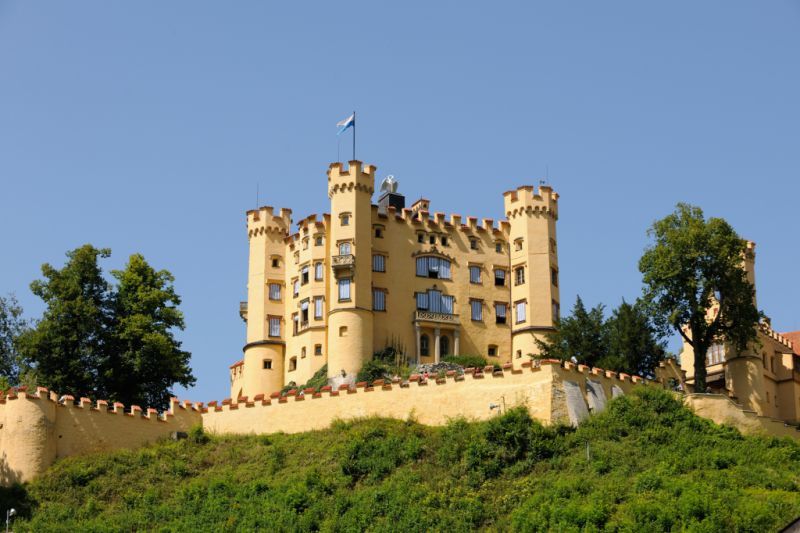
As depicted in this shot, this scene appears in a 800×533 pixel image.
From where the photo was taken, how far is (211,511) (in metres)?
55.2

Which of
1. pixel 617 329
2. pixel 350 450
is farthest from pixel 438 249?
pixel 350 450

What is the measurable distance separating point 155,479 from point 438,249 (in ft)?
99.6

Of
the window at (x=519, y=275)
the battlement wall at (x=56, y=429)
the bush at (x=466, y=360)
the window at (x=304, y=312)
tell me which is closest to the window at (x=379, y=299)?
the window at (x=304, y=312)

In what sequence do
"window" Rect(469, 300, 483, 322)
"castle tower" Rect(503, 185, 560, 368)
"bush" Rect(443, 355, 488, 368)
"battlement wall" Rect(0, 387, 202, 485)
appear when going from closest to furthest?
"battlement wall" Rect(0, 387, 202, 485) → "bush" Rect(443, 355, 488, 368) → "castle tower" Rect(503, 185, 560, 368) → "window" Rect(469, 300, 483, 322)

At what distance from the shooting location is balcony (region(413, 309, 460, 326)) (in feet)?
271

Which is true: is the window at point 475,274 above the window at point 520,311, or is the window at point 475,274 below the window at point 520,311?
above

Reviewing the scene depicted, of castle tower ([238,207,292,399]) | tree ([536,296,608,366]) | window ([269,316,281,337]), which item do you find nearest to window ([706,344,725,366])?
tree ([536,296,608,366])

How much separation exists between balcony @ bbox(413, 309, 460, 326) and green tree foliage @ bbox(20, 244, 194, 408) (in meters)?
14.3

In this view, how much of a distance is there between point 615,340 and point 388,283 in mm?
16082

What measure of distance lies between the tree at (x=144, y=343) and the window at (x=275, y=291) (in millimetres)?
10401

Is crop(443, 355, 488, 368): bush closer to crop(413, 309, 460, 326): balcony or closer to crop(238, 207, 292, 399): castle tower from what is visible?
crop(413, 309, 460, 326): balcony

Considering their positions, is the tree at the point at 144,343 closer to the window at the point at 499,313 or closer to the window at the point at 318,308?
the window at the point at 318,308

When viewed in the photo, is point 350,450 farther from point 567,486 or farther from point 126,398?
point 126,398

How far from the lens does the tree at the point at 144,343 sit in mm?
71438
